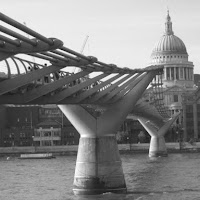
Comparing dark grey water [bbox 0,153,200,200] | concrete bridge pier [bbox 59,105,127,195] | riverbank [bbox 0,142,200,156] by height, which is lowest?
dark grey water [bbox 0,153,200,200]

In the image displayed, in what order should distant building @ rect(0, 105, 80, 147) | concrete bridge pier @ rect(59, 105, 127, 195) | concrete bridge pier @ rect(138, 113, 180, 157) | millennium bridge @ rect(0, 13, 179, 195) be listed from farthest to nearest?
distant building @ rect(0, 105, 80, 147)
concrete bridge pier @ rect(138, 113, 180, 157)
concrete bridge pier @ rect(59, 105, 127, 195)
millennium bridge @ rect(0, 13, 179, 195)

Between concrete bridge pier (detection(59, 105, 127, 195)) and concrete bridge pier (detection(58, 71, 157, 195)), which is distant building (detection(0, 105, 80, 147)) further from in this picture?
concrete bridge pier (detection(59, 105, 127, 195))

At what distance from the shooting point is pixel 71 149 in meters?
142

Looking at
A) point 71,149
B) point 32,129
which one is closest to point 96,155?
point 71,149

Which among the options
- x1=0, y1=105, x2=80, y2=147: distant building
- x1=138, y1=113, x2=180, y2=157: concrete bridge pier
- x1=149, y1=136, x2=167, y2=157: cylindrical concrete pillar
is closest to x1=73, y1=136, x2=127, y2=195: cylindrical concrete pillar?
x1=138, y1=113, x2=180, y2=157: concrete bridge pier

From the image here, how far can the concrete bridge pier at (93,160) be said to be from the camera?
4803 cm

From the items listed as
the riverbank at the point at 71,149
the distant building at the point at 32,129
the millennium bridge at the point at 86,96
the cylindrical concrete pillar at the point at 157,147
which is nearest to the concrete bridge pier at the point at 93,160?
the millennium bridge at the point at 86,96

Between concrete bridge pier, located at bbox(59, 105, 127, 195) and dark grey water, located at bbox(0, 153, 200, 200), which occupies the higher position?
concrete bridge pier, located at bbox(59, 105, 127, 195)

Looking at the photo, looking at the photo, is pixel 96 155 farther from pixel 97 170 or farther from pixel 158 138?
pixel 158 138

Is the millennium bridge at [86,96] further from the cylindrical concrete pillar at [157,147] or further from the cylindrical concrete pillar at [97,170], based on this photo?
the cylindrical concrete pillar at [157,147]

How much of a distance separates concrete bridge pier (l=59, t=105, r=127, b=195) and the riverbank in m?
88.3

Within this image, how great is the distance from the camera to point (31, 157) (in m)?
126

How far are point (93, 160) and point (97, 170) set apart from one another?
66cm

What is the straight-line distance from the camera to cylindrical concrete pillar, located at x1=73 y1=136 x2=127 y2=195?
47.9 metres
